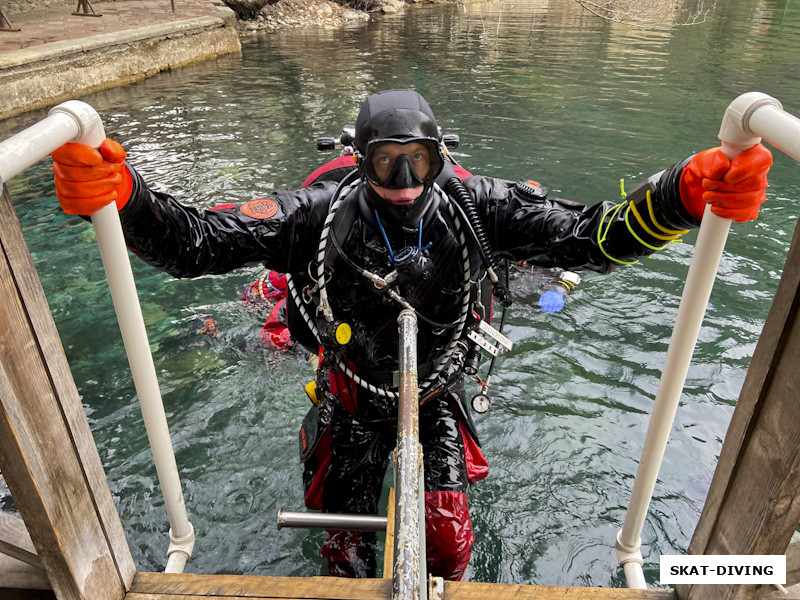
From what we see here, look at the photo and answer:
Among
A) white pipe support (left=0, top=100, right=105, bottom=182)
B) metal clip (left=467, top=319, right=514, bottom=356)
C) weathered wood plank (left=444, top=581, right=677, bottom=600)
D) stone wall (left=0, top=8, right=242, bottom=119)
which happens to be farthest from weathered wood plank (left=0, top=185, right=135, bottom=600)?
stone wall (left=0, top=8, right=242, bottom=119)

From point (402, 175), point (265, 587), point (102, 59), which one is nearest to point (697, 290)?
point (402, 175)

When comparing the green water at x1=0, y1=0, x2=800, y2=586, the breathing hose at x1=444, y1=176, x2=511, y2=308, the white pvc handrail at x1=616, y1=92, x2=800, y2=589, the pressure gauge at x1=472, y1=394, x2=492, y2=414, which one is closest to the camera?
the white pvc handrail at x1=616, y1=92, x2=800, y2=589

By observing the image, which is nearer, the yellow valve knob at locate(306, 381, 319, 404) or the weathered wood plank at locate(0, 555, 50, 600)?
the weathered wood plank at locate(0, 555, 50, 600)

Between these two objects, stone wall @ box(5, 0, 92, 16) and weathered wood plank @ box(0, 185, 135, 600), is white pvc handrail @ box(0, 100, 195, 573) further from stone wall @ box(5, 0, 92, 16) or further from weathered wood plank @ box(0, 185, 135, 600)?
stone wall @ box(5, 0, 92, 16)

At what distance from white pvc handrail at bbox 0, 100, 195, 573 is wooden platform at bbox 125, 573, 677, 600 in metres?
0.30

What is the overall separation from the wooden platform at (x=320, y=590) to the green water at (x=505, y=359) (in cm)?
146

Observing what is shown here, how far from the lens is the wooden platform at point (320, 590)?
179 cm

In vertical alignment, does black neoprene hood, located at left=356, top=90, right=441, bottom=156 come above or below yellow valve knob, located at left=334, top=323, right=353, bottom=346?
above

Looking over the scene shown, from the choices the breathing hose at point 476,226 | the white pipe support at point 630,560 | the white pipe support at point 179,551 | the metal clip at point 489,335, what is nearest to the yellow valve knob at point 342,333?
the metal clip at point 489,335

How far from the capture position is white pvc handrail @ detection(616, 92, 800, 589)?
1.37m

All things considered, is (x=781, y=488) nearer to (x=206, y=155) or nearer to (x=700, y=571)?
(x=700, y=571)

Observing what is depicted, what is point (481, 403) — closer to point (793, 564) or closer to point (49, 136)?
point (793, 564)

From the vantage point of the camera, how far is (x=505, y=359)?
193 inches

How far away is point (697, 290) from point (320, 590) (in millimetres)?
1430
